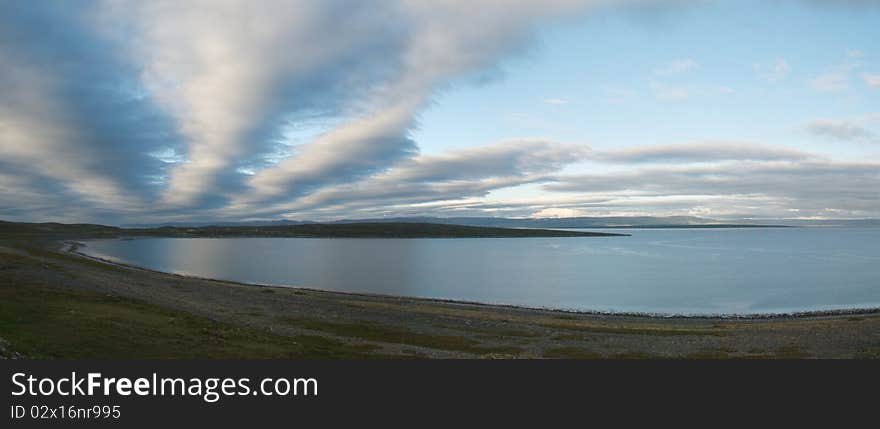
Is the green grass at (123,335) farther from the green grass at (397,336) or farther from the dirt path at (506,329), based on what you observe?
the green grass at (397,336)

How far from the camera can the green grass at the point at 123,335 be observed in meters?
23.2

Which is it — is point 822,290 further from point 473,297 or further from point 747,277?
point 473,297

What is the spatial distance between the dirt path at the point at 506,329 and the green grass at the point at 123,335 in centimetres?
159

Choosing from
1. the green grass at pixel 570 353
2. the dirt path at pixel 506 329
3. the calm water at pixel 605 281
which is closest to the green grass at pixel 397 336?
the dirt path at pixel 506 329

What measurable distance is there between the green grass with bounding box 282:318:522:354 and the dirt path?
3.0 inches

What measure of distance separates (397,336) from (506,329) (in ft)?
35.2

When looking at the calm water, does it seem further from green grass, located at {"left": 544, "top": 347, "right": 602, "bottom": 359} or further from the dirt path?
green grass, located at {"left": 544, "top": 347, "right": 602, "bottom": 359}

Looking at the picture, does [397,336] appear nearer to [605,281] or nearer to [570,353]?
[570,353]

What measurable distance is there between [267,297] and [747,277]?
9367 centimetres

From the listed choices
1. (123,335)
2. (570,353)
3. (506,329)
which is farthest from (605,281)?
(123,335)

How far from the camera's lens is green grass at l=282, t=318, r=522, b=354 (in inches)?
1374

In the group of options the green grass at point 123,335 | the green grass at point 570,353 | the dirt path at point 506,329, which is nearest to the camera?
the green grass at point 123,335

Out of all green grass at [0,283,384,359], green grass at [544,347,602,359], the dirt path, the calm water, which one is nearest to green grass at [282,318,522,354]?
the dirt path

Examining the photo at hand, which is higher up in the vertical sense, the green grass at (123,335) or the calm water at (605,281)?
the green grass at (123,335)
